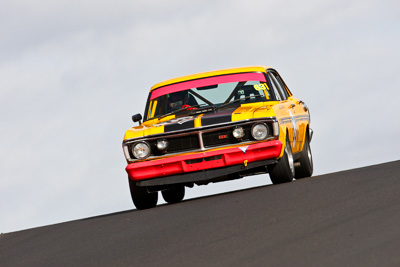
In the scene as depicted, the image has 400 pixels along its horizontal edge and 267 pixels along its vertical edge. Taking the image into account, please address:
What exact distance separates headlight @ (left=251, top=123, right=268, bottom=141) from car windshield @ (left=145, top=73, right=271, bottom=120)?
952 millimetres

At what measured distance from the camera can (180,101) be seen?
446 inches

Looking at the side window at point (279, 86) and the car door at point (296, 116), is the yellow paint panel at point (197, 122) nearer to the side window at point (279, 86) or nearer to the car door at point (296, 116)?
the car door at point (296, 116)

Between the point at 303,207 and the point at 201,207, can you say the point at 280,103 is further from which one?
the point at 303,207

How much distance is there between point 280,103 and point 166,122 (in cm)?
155

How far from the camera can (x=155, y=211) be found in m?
9.19

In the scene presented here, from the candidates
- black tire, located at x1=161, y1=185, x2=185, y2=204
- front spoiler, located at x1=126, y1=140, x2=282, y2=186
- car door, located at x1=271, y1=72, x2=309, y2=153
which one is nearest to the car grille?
front spoiler, located at x1=126, y1=140, x2=282, y2=186

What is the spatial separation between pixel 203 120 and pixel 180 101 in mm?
1403

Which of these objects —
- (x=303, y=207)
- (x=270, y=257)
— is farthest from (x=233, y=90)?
(x=270, y=257)

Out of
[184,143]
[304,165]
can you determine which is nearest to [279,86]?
[304,165]

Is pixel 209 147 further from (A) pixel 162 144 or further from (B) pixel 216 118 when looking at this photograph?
(A) pixel 162 144

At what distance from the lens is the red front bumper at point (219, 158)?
9.80 metres

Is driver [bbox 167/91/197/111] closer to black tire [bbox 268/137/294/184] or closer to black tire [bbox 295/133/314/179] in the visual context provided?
black tire [bbox 268/137/294/184]

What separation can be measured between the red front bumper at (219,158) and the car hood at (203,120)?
33 cm

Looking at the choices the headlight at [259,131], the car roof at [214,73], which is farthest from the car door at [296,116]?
the headlight at [259,131]
